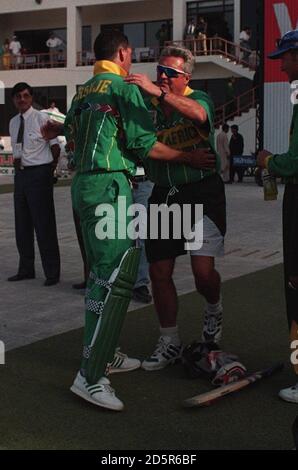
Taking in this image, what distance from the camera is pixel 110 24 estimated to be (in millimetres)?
36312

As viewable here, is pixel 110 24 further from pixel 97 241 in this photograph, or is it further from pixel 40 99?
pixel 97 241

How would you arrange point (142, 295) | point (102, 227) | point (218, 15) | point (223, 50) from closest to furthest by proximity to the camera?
1. point (102, 227)
2. point (142, 295)
3. point (223, 50)
4. point (218, 15)

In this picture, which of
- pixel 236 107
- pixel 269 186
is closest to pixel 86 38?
pixel 236 107

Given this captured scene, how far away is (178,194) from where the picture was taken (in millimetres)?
4348

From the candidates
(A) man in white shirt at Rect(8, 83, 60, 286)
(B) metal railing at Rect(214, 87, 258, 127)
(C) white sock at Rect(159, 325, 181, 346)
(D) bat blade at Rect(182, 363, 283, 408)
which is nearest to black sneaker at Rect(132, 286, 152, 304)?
(A) man in white shirt at Rect(8, 83, 60, 286)

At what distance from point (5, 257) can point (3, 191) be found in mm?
9752

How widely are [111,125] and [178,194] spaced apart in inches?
28.8

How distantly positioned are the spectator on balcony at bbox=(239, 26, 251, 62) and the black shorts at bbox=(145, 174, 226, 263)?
28.4 meters

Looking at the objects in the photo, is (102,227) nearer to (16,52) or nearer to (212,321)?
(212,321)

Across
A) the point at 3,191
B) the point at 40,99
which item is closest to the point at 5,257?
the point at 3,191

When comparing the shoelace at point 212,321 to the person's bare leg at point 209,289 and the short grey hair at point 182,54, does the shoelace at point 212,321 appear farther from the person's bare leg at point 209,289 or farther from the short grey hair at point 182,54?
the short grey hair at point 182,54

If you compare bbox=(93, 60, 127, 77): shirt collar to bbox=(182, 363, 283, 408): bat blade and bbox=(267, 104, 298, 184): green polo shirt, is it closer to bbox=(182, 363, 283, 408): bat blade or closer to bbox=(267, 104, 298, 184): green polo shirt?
bbox=(267, 104, 298, 184): green polo shirt

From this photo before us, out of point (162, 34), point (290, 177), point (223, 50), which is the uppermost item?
point (162, 34)

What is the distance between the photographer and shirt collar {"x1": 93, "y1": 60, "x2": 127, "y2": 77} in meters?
3.94
